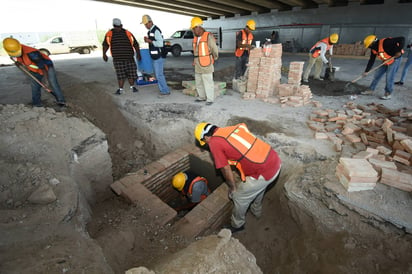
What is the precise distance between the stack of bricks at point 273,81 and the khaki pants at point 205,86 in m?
0.97

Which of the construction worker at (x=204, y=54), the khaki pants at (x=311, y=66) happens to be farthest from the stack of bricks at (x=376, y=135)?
the khaki pants at (x=311, y=66)

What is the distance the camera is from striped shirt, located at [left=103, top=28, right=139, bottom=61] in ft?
15.5

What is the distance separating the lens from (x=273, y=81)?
529 cm

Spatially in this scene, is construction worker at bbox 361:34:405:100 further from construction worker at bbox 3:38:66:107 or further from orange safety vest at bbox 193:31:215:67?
construction worker at bbox 3:38:66:107

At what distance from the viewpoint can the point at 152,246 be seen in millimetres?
2326

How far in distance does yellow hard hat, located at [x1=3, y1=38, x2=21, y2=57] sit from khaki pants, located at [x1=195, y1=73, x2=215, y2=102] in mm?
3243

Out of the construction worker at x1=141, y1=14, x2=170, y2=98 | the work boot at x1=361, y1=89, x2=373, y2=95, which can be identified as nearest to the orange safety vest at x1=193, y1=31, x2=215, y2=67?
the construction worker at x1=141, y1=14, x2=170, y2=98

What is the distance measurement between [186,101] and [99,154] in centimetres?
227

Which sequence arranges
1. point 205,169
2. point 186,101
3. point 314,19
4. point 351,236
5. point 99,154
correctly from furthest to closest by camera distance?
1. point 314,19
2. point 186,101
3. point 205,169
4. point 99,154
5. point 351,236

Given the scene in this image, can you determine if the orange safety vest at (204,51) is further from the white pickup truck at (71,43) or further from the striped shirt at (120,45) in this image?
the white pickup truck at (71,43)

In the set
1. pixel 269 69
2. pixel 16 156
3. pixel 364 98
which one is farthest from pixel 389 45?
pixel 16 156

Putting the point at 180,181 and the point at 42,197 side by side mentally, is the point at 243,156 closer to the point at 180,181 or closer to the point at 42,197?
the point at 180,181

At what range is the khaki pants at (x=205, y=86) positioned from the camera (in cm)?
471

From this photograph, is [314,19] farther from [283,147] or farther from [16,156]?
[16,156]
